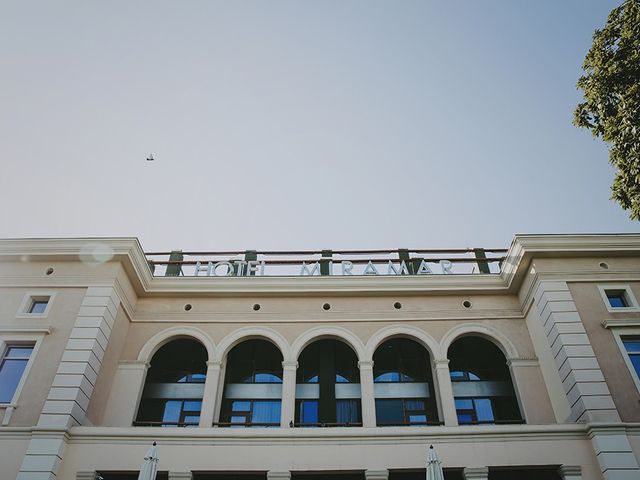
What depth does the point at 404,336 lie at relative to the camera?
18047mm

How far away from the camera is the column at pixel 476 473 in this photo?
13922mm

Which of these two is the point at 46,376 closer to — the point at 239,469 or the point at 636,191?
the point at 239,469

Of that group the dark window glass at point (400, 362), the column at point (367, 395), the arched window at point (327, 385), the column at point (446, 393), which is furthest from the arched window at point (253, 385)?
the column at point (446, 393)

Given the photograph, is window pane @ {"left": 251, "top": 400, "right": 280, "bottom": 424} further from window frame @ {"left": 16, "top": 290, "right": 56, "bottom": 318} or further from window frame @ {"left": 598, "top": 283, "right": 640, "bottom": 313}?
window frame @ {"left": 598, "top": 283, "right": 640, "bottom": 313}

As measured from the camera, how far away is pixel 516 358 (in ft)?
56.3

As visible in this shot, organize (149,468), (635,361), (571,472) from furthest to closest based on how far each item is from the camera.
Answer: (635,361)
(571,472)
(149,468)

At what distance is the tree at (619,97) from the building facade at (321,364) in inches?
156

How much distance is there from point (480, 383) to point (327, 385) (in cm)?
539

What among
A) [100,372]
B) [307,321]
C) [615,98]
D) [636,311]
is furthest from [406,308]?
[100,372]

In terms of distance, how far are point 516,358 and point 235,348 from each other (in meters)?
9.84

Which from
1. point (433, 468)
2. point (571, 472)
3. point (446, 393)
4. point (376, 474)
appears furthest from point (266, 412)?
point (571, 472)

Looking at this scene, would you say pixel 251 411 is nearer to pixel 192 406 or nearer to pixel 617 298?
pixel 192 406

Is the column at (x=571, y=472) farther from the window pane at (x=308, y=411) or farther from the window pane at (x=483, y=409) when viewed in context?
the window pane at (x=308, y=411)

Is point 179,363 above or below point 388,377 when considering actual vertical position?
above
